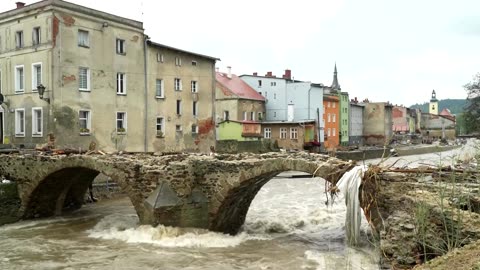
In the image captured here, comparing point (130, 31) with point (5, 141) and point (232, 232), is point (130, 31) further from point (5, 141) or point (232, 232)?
point (232, 232)

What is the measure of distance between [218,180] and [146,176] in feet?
8.00

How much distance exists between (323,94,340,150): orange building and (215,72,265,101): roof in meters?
9.33

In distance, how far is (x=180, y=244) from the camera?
14.3m

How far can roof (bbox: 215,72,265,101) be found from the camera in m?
49.5

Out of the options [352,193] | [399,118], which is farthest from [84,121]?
[399,118]

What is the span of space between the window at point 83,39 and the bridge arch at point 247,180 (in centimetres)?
1622

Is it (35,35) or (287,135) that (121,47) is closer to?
(35,35)

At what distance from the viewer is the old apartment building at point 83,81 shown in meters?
26.5

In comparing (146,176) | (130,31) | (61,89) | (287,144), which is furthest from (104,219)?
(287,144)

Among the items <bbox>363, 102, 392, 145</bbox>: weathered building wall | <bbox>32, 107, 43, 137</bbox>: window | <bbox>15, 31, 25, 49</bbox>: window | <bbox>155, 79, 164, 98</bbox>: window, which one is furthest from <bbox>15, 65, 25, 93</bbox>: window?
<bbox>363, 102, 392, 145</bbox>: weathered building wall

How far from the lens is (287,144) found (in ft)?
161

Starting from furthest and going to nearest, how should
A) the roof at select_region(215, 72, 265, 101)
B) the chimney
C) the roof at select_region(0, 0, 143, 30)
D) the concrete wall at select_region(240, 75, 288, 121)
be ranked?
the concrete wall at select_region(240, 75, 288, 121)
the chimney
the roof at select_region(215, 72, 265, 101)
the roof at select_region(0, 0, 143, 30)

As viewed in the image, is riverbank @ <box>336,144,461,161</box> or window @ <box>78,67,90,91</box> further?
riverbank @ <box>336,144,461,161</box>

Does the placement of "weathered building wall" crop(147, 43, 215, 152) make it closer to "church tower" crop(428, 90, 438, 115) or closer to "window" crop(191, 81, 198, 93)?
"window" crop(191, 81, 198, 93)
